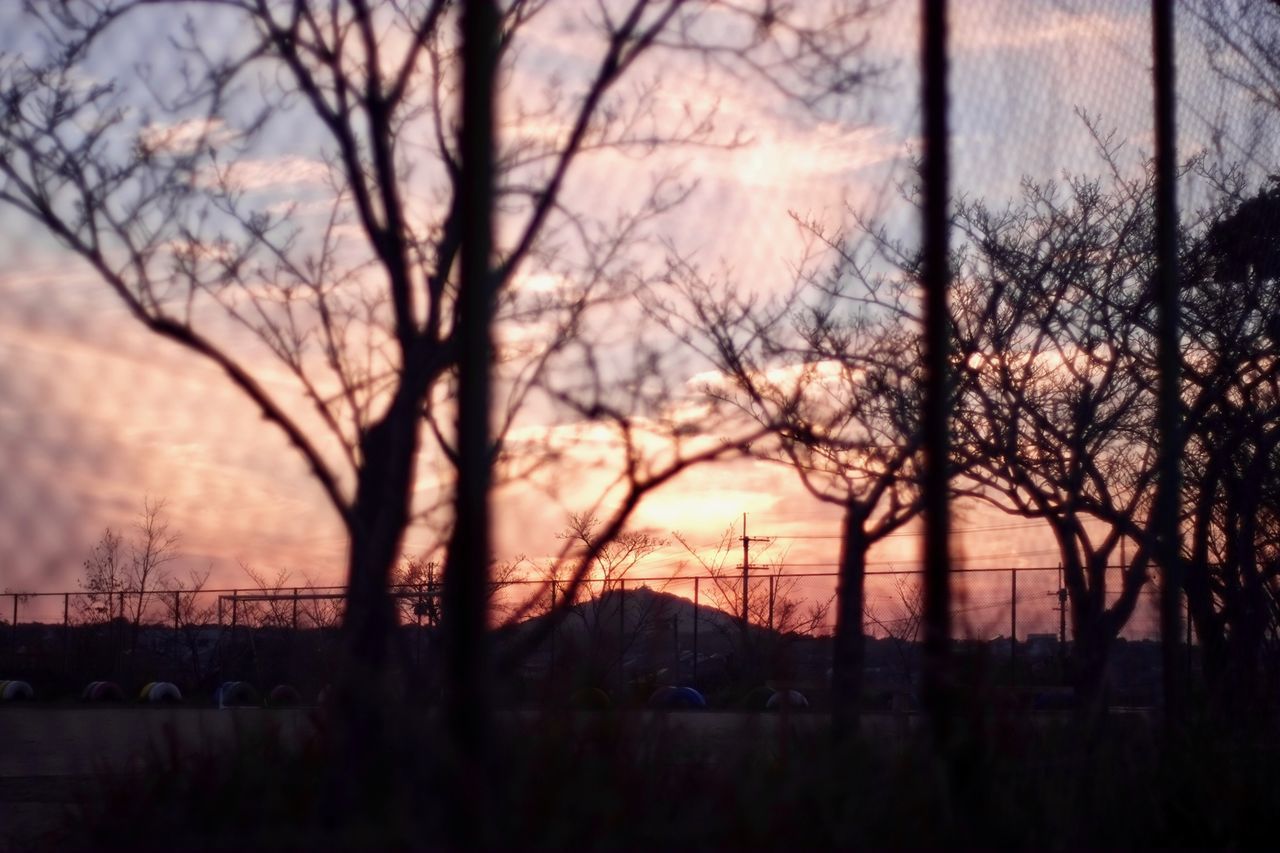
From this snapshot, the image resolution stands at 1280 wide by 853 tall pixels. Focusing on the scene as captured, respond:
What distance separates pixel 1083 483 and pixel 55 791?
7065 millimetres

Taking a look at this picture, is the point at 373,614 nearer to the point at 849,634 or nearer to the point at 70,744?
the point at 849,634

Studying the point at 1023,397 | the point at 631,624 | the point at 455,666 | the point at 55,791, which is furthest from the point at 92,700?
the point at 455,666

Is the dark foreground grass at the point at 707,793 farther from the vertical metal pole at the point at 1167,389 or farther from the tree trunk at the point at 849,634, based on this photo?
the vertical metal pole at the point at 1167,389

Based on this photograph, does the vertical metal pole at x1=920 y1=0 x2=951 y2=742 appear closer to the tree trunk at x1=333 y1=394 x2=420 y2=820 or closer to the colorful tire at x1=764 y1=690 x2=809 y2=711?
the colorful tire at x1=764 y1=690 x2=809 y2=711

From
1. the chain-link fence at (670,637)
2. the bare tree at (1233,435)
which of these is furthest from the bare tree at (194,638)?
the bare tree at (1233,435)

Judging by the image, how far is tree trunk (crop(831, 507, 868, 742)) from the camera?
4.50m

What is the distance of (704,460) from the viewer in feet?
17.9

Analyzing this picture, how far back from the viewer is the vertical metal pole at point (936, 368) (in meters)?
4.37

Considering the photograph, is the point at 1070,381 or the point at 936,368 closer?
the point at 936,368

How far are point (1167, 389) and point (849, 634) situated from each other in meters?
2.13

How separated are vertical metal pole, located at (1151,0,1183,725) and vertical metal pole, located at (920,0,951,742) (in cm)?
181

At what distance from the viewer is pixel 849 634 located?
4914mm

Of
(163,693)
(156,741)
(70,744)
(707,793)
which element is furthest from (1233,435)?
(163,693)

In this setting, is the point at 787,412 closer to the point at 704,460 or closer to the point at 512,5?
the point at 704,460
